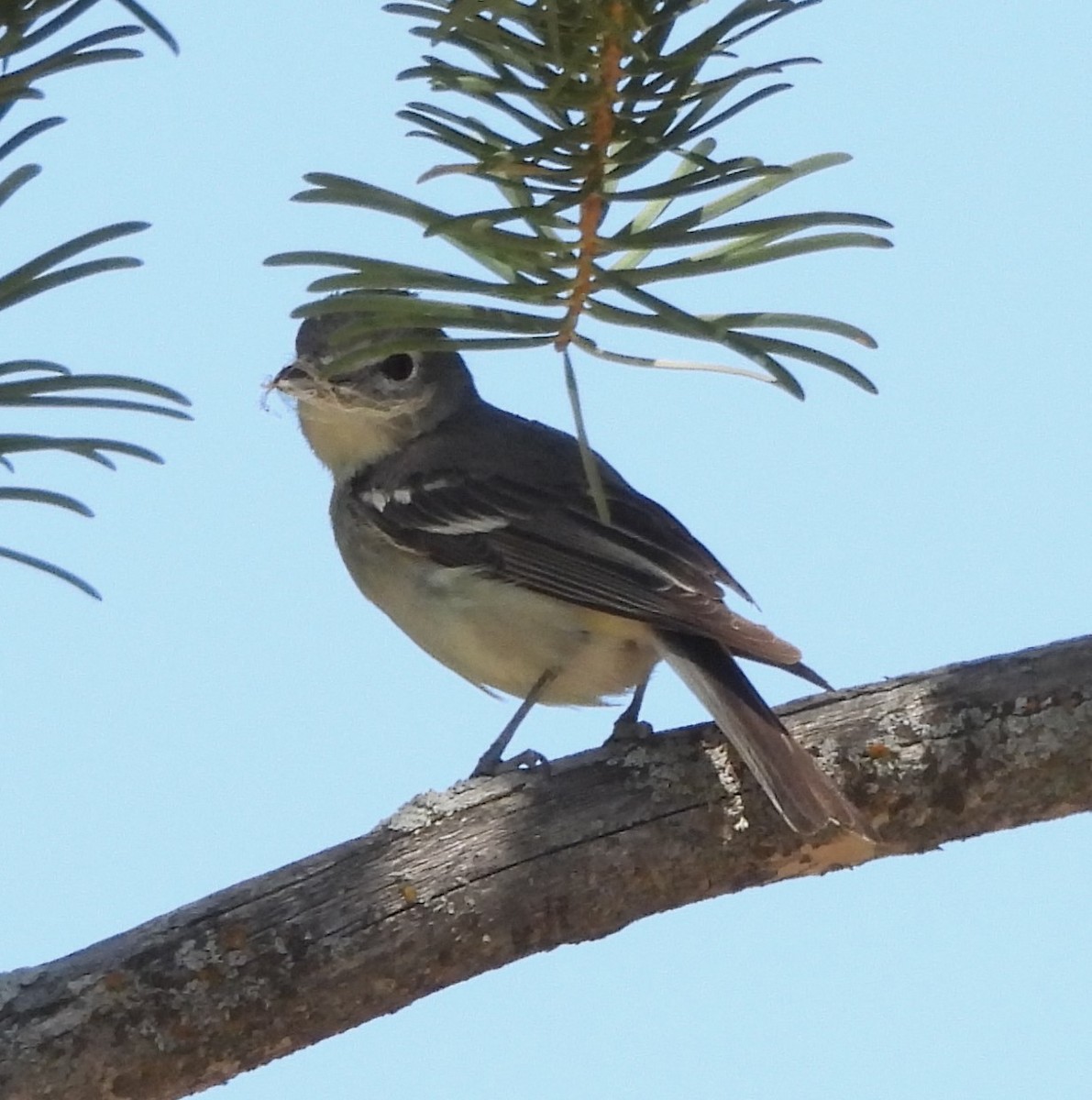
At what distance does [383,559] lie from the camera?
4035mm

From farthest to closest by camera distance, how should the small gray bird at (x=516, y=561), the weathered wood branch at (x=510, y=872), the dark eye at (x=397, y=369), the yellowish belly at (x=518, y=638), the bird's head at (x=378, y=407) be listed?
1. the dark eye at (x=397, y=369)
2. the bird's head at (x=378, y=407)
3. the yellowish belly at (x=518, y=638)
4. the small gray bird at (x=516, y=561)
5. the weathered wood branch at (x=510, y=872)

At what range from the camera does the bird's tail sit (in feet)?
8.13

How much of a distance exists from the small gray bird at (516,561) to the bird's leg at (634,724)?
0.04ft

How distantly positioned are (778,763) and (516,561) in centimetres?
132

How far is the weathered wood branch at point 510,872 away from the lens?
2.21 m

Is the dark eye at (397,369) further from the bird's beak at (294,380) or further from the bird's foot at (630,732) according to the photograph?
the bird's foot at (630,732)

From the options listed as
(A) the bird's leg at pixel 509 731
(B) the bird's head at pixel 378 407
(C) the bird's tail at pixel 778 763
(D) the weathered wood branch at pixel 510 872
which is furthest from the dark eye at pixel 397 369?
(D) the weathered wood branch at pixel 510 872

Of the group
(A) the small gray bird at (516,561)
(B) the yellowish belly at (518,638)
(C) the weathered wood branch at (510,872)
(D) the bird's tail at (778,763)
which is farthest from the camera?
(B) the yellowish belly at (518,638)

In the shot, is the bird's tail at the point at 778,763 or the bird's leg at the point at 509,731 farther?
the bird's leg at the point at 509,731

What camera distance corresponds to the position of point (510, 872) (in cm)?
243

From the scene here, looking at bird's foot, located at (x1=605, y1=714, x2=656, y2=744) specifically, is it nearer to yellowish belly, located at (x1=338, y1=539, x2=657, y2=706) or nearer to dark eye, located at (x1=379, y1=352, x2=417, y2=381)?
yellowish belly, located at (x1=338, y1=539, x2=657, y2=706)

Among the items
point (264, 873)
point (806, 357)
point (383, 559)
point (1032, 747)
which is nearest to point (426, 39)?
point (806, 357)

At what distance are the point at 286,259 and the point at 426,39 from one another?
23 centimetres

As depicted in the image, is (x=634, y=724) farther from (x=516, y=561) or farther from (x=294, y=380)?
(x=294, y=380)
